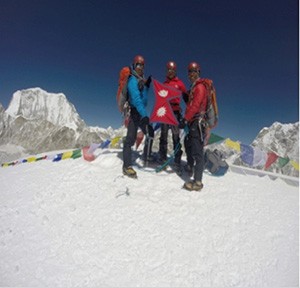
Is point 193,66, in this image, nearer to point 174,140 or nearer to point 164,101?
point 164,101

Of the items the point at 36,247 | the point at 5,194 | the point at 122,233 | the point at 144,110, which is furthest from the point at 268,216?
the point at 5,194

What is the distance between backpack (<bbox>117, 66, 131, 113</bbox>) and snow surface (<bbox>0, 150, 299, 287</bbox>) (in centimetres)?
222

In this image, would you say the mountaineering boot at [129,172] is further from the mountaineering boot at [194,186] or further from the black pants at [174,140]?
the black pants at [174,140]

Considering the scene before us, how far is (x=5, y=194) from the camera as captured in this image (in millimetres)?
6516

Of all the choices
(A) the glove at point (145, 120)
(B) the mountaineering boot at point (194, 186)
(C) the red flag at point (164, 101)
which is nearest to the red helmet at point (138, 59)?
(C) the red flag at point (164, 101)

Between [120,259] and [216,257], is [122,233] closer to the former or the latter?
[120,259]

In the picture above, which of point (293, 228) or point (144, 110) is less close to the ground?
point (144, 110)

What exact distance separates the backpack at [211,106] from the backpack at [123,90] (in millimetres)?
2335

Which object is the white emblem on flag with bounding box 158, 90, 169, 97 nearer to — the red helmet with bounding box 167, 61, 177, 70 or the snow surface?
the red helmet with bounding box 167, 61, 177, 70

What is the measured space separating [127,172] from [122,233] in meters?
2.60

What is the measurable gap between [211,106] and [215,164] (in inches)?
98.5

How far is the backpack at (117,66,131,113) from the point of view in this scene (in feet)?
24.6

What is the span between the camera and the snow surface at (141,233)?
3.93m

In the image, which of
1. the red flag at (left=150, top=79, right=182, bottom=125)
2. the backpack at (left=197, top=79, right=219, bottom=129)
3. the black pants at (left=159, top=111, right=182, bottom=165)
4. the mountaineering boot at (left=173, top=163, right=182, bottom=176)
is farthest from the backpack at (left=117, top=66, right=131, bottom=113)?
the mountaineering boot at (left=173, top=163, right=182, bottom=176)
